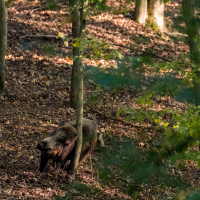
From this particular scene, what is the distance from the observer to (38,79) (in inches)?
356

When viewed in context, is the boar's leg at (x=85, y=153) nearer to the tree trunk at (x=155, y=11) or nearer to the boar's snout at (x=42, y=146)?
the boar's snout at (x=42, y=146)

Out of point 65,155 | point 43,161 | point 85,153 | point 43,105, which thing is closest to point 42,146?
point 43,161

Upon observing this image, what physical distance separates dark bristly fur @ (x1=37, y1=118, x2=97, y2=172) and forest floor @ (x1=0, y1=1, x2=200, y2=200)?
32 centimetres

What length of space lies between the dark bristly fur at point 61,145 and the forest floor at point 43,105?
32cm

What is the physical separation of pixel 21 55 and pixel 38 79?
1556 mm

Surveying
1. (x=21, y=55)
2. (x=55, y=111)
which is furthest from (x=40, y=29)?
(x=55, y=111)

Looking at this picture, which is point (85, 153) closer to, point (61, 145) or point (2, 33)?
point (61, 145)

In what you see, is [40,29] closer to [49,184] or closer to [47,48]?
[49,184]

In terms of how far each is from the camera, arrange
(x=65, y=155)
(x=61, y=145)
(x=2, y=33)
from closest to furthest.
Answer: (x=61, y=145) < (x=65, y=155) < (x=2, y=33)

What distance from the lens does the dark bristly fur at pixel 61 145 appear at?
4.59m

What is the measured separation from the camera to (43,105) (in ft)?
26.1

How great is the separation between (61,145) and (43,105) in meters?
3.35

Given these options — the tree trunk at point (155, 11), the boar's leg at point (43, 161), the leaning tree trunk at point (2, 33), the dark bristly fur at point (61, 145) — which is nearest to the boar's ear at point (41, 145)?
the dark bristly fur at point (61, 145)

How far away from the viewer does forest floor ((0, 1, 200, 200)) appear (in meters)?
4.55
